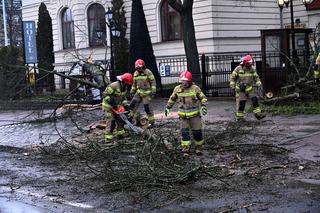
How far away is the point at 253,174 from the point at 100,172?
2.30 metres

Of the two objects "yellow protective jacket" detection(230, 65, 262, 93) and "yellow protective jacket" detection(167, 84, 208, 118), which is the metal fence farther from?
"yellow protective jacket" detection(167, 84, 208, 118)

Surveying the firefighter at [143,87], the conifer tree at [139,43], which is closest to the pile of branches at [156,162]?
the firefighter at [143,87]

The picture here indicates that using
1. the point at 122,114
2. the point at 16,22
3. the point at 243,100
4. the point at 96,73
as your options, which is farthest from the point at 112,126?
the point at 16,22

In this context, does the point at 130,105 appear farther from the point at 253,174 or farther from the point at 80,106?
the point at 253,174

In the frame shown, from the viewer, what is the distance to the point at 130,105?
13.3 meters

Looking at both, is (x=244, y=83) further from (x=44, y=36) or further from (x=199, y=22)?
(x=44, y=36)

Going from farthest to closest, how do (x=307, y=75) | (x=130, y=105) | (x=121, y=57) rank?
1. (x=121, y=57)
2. (x=307, y=75)
3. (x=130, y=105)

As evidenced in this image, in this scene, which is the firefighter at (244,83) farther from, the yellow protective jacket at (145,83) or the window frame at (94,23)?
the window frame at (94,23)

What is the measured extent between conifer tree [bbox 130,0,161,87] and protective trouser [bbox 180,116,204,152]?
42.4 feet

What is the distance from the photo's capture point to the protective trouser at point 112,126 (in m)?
11.5

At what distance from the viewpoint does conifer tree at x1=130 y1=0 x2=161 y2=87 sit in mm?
22656

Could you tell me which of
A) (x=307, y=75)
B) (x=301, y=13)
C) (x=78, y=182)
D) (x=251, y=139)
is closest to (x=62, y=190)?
(x=78, y=182)

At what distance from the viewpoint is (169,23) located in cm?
2939

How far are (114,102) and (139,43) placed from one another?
37.8ft
